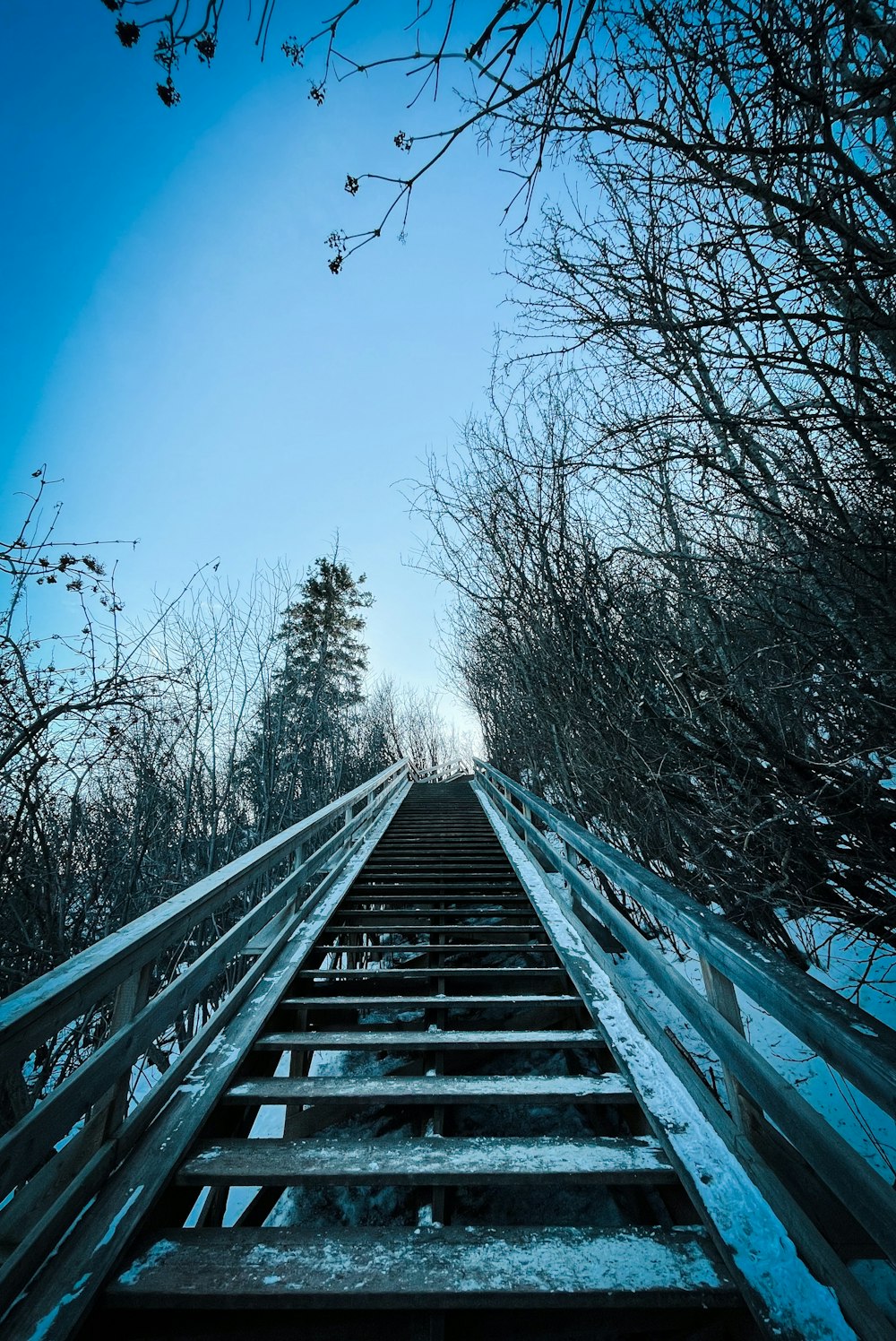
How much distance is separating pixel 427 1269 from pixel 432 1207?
0.35 meters

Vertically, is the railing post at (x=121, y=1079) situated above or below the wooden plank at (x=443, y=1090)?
above

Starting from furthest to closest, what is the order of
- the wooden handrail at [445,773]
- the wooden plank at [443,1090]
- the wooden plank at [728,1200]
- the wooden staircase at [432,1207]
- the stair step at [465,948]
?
the wooden handrail at [445,773] < the stair step at [465,948] < the wooden plank at [443,1090] < the wooden staircase at [432,1207] < the wooden plank at [728,1200]

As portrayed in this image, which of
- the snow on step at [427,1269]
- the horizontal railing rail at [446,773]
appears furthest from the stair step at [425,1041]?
the horizontal railing rail at [446,773]

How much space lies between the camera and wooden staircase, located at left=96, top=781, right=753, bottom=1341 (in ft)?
4.26

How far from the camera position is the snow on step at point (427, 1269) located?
1.29 meters

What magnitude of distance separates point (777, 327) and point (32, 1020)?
3.59 meters

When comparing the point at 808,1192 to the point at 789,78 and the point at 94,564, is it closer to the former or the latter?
the point at 789,78

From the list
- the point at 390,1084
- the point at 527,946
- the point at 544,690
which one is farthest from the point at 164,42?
the point at 544,690

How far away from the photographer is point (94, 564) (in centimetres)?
374

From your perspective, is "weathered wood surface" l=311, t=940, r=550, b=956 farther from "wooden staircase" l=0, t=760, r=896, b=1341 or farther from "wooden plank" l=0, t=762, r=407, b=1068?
"wooden plank" l=0, t=762, r=407, b=1068

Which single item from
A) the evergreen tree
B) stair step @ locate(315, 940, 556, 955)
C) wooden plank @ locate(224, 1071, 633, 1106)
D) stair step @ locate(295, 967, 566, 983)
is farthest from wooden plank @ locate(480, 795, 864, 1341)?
the evergreen tree

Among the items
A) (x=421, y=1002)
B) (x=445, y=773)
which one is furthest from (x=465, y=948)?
(x=445, y=773)

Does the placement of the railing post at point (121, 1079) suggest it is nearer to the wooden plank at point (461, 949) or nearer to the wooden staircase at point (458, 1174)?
the wooden staircase at point (458, 1174)

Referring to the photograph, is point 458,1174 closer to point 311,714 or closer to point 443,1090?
point 443,1090
